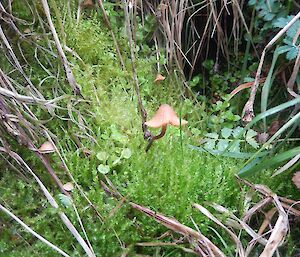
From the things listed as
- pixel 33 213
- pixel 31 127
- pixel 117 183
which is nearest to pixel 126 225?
pixel 117 183

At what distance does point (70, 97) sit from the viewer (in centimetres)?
130

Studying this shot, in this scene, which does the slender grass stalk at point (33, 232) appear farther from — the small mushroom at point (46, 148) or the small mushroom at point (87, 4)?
the small mushroom at point (87, 4)

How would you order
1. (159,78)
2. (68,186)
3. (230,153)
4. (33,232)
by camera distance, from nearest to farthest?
(33,232), (68,186), (230,153), (159,78)

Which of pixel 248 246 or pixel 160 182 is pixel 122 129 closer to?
pixel 160 182

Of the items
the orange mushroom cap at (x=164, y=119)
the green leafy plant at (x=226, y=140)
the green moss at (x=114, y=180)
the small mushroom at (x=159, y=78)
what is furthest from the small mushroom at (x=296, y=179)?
the small mushroom at (x=159, y=78)

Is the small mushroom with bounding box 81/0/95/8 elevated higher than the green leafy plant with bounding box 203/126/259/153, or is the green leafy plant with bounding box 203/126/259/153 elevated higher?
the small mushroom with bounding box 81/0/95/8

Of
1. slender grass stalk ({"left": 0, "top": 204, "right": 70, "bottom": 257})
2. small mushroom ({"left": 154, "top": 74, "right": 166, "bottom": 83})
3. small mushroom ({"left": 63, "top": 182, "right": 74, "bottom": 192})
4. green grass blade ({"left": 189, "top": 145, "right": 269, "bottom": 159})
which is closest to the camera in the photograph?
slender grass stalk ({"left": 0, "top": 204, "right": 70, "bottom": 257})

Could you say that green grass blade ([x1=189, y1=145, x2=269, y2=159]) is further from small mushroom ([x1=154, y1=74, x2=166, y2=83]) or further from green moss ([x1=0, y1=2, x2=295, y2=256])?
small mushroom ([x1=154, y1=74, x2=166, y2=83])

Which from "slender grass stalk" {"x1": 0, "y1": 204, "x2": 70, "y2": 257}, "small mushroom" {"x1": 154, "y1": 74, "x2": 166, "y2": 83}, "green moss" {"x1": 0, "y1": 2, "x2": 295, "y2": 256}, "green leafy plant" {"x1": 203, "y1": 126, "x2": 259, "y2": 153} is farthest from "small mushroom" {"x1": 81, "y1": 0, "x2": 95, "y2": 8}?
"slender grass stalk" {"x1": 0, "y1": 204, "x2": 70, "y2": 257}

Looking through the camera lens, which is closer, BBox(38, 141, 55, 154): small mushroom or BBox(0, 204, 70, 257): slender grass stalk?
BBox(0, 204, 70, 257): slender grass stalk

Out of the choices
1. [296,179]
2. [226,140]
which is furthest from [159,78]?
[296,179]

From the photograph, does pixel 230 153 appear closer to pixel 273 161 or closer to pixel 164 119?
pixel 273 161

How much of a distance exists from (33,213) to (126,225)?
9.0 inches

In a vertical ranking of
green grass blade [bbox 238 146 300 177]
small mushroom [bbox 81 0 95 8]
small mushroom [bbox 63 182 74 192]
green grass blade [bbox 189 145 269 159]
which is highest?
small mushroom [bbox 81 0 95 8]
